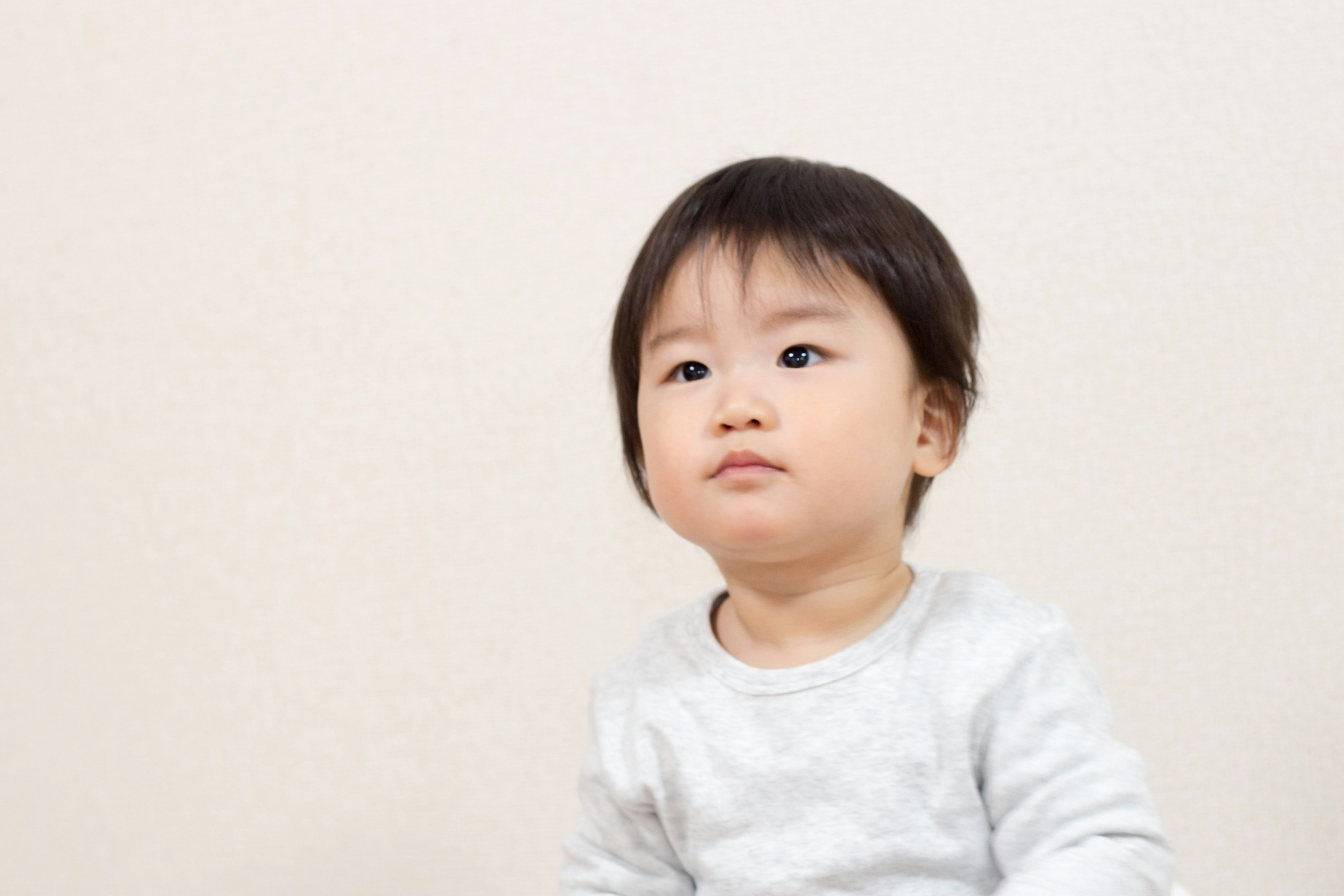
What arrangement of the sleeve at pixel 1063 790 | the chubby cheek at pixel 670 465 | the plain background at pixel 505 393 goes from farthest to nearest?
the plain background at pixel 505 393 → the chubby cheek at pixel 670 465 → the sleeve at pixel 1063 790

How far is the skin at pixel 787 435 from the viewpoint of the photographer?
0.83 metres

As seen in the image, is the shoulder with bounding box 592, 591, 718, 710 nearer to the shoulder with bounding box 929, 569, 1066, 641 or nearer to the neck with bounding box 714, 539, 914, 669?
the neck with bounding box 714, 539, 914, 669

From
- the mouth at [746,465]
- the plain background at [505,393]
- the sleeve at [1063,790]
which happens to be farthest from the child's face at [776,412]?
the plain background at [505,393]

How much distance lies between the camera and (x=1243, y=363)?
150 centimetres

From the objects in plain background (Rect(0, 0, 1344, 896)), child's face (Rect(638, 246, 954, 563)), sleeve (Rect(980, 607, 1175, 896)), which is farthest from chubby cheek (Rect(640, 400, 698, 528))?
plain background (Rect(0, 0, 1344, 896))

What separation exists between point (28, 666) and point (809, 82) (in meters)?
1.23

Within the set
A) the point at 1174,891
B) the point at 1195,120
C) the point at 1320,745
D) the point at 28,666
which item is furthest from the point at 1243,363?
A: the point at 28,666

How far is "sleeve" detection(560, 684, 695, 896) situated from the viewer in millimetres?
924

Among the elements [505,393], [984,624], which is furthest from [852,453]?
[505,393]

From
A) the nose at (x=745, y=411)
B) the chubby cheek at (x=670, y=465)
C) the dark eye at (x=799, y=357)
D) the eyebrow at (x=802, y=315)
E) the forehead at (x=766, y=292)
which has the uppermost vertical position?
the forehead at (x=766, y=292)

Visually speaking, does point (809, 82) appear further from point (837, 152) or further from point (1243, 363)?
point (1243, 363)

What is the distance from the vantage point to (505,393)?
158 cm

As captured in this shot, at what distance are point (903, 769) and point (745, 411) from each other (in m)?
0.25

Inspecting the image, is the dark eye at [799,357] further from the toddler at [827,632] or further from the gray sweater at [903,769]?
the gray sweater at [903,769]
